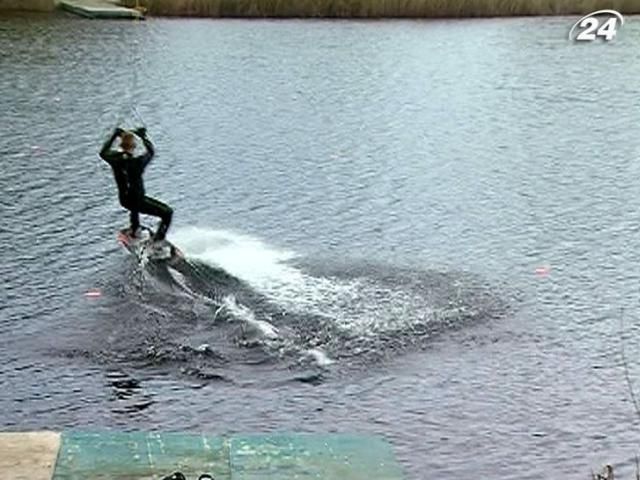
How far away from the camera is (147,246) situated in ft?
51.0

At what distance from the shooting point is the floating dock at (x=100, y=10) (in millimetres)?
39844

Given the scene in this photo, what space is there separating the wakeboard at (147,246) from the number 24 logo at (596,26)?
22977 mm

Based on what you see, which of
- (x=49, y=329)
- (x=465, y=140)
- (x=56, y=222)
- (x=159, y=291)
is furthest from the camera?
(x=465, y=140)

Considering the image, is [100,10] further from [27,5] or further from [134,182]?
[134,182]

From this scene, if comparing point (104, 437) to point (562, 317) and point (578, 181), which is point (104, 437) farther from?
point (578, 181)

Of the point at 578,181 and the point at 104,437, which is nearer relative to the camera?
the point at 104,437

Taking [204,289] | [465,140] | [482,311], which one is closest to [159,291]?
[204,289]

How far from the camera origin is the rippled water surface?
37.5 feet

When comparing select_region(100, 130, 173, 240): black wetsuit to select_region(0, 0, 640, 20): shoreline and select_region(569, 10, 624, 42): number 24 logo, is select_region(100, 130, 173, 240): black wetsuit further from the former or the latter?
select_region(0, 0, 640, 20): shoreline

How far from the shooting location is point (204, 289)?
14461 millimetres

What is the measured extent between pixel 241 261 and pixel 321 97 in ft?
41.2

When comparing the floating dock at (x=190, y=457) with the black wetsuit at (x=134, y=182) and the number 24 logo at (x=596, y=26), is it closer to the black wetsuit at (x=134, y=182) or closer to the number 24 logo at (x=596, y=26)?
the black wetsuit at (x=134, y=182)

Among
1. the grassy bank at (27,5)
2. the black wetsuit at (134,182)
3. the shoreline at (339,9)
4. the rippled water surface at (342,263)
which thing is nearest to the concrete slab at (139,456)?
the rippled water surface at (342,263)

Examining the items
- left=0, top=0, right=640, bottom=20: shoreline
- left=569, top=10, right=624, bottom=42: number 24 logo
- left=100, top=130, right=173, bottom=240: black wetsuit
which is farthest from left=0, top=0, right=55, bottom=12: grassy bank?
left=100, top=130, right=173, bottom=240: black wetsuit
